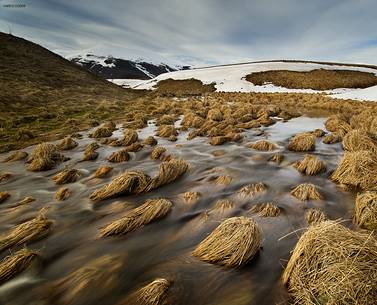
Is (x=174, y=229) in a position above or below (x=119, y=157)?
below

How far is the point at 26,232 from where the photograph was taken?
21.5 ft

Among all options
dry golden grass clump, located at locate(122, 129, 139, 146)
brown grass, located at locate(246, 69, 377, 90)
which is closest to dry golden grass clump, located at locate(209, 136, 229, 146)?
dry golden grass clump, located at locate(122, 129, 139, 146)

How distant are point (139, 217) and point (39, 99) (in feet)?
85.6

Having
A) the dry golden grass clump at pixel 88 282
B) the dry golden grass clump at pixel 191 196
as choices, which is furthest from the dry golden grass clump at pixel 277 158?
the dry golden grass clump at pixel 88 282

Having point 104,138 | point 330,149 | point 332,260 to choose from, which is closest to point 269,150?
point 330,149

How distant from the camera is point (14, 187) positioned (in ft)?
30.8

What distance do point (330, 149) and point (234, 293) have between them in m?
10.9

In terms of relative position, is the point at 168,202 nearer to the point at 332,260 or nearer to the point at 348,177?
the point at 332,260

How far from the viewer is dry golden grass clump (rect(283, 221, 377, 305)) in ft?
12.7

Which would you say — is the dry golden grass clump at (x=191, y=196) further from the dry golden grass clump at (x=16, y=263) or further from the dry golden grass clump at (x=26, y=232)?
the dry golden grass clump at (x=16, y=263)

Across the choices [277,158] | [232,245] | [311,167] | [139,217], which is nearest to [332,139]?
[277,158]

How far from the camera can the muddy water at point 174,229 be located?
4.96 metres

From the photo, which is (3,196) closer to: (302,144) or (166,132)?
(166,132)

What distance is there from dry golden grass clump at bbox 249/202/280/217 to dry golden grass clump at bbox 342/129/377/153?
7093mm
